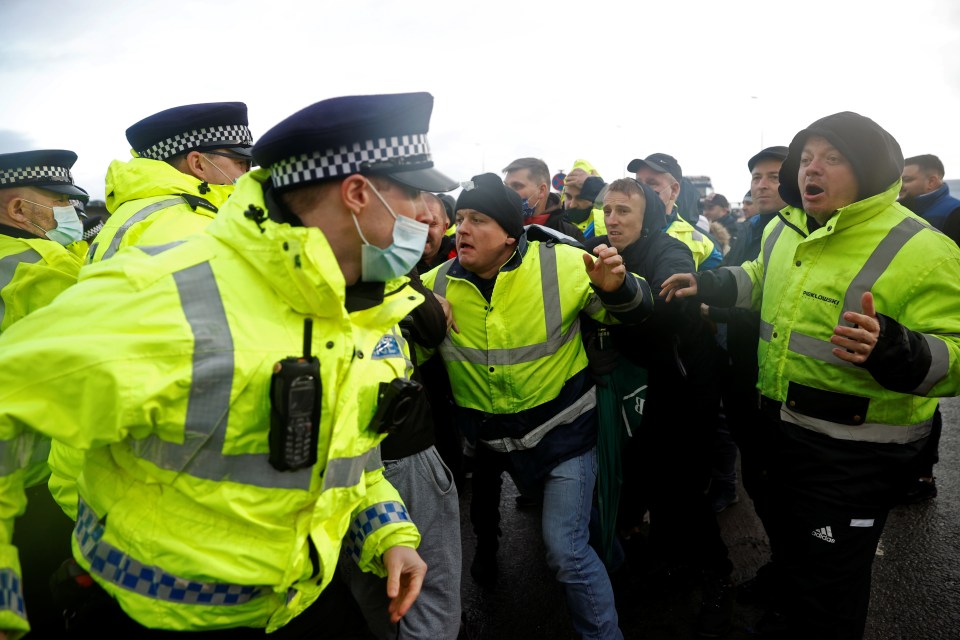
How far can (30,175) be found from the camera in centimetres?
334

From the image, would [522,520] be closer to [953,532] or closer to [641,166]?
[953,532]

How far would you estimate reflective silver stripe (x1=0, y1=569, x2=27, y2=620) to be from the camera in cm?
116

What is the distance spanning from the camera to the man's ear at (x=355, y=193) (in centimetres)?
148

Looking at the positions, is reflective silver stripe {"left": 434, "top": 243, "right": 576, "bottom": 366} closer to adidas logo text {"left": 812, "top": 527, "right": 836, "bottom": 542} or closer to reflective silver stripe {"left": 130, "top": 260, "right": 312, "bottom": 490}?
adidas logo text {"left": 812, "top": 527, "right": 836, "bottom": 542}

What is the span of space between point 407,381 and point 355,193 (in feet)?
1.84

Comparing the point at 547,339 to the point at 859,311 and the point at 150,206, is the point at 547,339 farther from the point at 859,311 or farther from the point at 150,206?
the point at 150,206

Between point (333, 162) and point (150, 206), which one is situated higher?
point (333, 162)

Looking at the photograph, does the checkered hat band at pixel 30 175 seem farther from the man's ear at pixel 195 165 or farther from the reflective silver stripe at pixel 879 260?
the reflective silver stripe at pixel 879 260

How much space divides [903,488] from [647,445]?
1.28 meters

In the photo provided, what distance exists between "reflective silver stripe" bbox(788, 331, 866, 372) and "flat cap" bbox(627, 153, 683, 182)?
2.89 meters

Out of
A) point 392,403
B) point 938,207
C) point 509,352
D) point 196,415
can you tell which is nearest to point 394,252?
point 392,403

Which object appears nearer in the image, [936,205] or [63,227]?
[63,227]

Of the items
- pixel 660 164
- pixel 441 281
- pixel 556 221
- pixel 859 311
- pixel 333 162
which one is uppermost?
pixel 333 162

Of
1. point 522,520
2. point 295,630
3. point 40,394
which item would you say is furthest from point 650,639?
point 40,394
